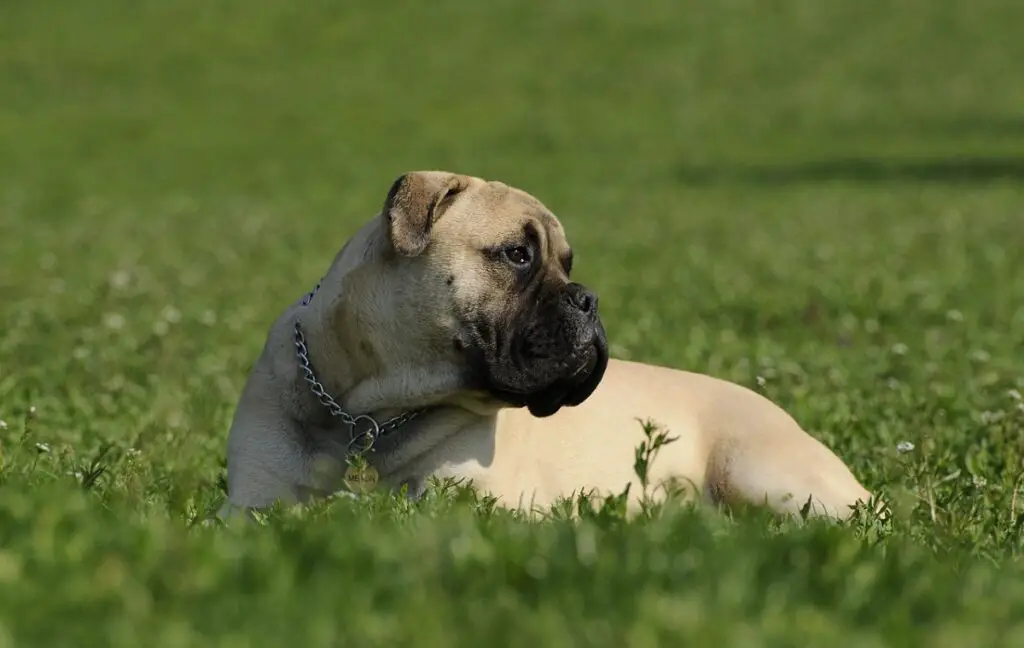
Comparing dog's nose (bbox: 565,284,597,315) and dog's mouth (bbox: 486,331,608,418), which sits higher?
dog's nose (bbox: 565,284,597,315)

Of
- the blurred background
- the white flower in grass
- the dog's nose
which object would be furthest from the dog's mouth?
the white flower in grass

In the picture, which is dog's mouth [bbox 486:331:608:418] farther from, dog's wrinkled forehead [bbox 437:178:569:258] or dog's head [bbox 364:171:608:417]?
dog's wrinkled forehead [bbox 437:178:569:258]

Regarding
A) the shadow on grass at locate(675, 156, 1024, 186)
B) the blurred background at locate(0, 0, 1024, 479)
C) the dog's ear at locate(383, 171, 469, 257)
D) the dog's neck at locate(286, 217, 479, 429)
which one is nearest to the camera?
the dog's ear at locate(383, 171, 469, 257)

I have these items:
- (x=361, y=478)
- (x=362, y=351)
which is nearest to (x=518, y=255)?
(x=362, y=351)

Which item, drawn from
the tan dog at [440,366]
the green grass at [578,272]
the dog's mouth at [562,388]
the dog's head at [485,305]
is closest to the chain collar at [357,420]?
the tan dog at [440,366]

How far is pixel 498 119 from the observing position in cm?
4006

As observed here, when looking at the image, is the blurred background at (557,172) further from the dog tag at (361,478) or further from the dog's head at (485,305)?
the dog's head at (485,305)

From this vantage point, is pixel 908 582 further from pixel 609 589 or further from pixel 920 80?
pixel 920 80

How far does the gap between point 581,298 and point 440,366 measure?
1.97 ft

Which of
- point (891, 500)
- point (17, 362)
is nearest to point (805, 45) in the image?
point (17, 362)

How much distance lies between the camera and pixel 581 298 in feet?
20.2

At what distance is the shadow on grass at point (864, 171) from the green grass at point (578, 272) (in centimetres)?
21

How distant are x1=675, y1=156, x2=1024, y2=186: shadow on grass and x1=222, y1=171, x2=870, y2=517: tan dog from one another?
78.4 ft

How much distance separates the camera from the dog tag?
18.3 feet
